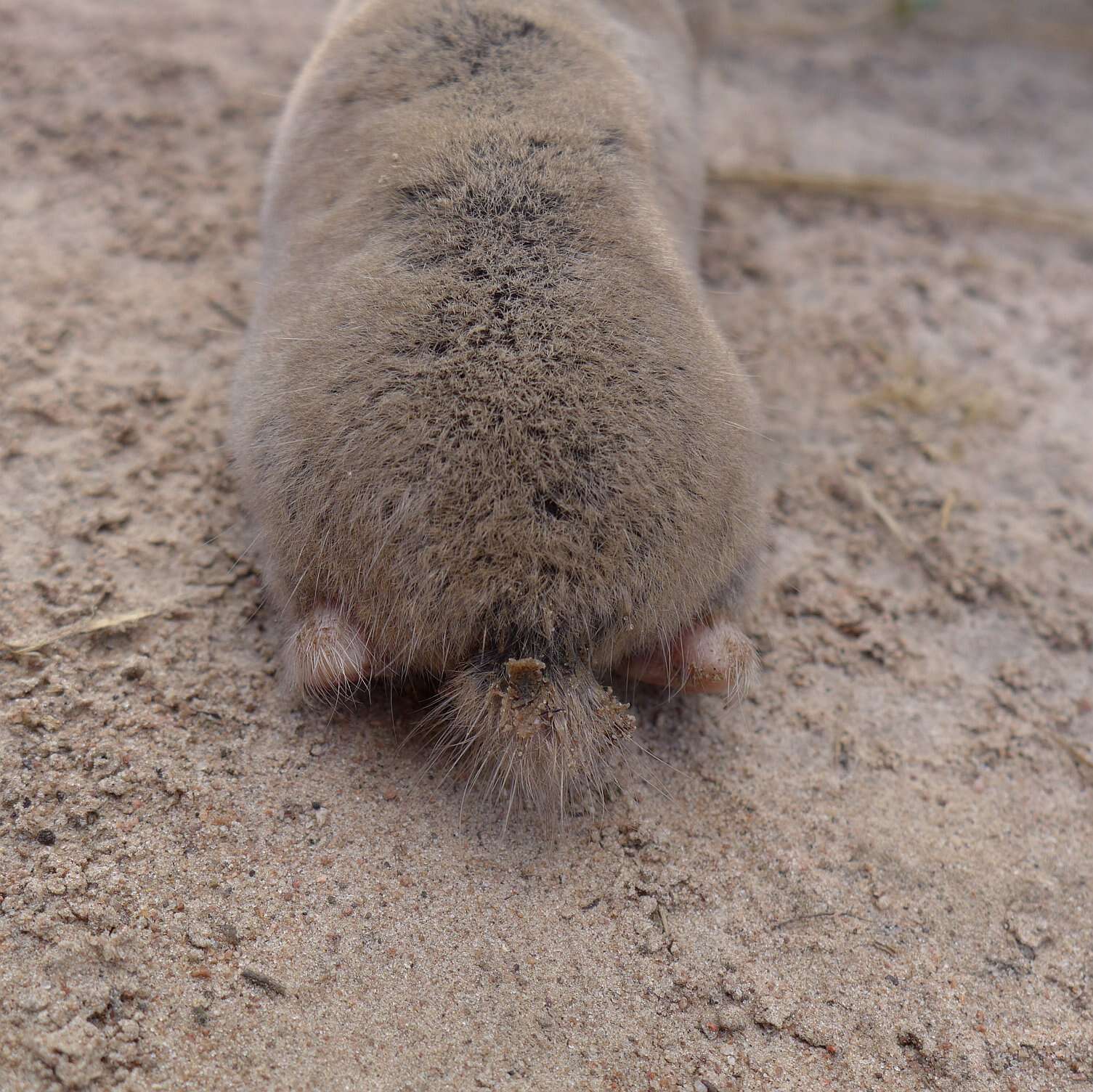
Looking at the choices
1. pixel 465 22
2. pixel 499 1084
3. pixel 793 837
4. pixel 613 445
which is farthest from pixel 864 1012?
pixel 465 22

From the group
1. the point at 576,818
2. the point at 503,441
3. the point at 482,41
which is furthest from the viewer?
the point at 482,41

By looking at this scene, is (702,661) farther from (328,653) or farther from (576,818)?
(328,653)

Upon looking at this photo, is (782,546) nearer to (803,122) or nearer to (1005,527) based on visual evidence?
(1005,527)

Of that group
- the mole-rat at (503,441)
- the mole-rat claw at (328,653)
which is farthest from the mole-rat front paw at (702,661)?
the mole-rat claw at (328,653)

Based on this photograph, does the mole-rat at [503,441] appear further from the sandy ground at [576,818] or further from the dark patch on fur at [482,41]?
the sandy ground at [576,818]

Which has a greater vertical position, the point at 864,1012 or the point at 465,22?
the point at 465,22

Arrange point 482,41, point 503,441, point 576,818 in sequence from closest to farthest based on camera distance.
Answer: point 503,441 → point 576,818 → point 482,41

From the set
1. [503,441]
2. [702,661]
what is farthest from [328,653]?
[702,661]

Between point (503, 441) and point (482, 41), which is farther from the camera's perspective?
point (482, 41)
